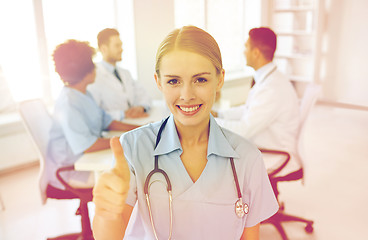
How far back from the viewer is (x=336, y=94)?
19.3 feet

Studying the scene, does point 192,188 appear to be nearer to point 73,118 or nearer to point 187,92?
point 187,92

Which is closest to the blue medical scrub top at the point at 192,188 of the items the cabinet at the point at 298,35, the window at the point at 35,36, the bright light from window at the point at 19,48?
the window at the point at 35,36

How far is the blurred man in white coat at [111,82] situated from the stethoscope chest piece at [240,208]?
1857 mm

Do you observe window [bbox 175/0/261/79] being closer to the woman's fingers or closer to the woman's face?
the woman's face

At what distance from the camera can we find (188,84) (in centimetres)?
92

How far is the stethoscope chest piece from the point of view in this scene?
99 centimetres

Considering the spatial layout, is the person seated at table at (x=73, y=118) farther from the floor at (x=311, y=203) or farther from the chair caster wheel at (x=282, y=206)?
the chair caster wheel at (x=282, y=206)

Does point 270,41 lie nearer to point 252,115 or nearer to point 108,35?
point 252,115

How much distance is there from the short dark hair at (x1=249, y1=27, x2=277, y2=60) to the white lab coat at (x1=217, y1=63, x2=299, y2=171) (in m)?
0.13

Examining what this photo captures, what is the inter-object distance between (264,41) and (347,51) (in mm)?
3966

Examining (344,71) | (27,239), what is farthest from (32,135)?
(344,71)

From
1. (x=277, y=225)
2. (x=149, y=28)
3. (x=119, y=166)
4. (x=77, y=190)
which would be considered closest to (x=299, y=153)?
(x=277, y=225)

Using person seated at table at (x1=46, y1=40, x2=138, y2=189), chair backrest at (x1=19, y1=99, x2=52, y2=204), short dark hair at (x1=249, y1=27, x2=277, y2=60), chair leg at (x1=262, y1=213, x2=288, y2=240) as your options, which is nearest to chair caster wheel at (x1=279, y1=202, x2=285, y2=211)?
chair leg at (x1=262, y1=213, x2=288, y2=240)

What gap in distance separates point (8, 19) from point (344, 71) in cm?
482
